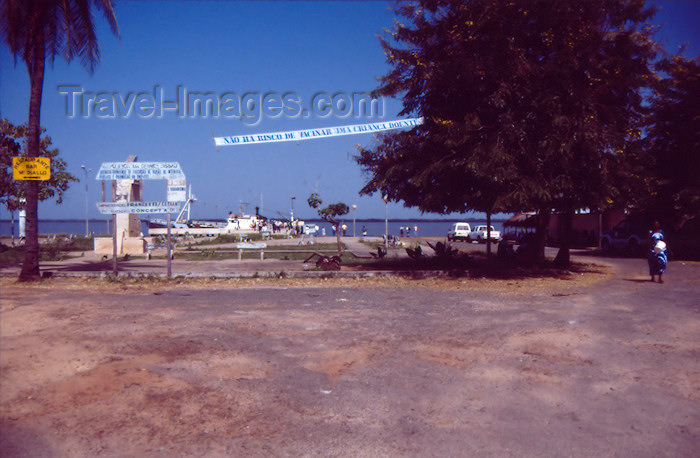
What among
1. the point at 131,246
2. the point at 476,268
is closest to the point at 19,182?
the point at 131,246

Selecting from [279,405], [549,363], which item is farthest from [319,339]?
[549,363]

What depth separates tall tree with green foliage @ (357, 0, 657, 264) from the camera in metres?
14.2

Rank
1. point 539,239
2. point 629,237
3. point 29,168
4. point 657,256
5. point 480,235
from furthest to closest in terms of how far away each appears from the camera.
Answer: point 480,235 → point 629,237 → point 539,239 → point 657,256 → point 29,168

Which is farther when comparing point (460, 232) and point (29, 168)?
point (460, 232)

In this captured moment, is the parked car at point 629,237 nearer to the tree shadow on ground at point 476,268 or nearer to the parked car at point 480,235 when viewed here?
the tree shadow on ground at point 476,268

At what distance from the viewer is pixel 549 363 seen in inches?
253

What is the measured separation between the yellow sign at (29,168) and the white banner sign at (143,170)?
1.49 m

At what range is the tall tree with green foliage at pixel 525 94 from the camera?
1424 centimetres

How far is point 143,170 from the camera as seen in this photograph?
1509 cm

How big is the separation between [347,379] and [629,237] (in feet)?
89.7

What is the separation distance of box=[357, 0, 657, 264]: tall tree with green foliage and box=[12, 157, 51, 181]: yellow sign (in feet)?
31.4

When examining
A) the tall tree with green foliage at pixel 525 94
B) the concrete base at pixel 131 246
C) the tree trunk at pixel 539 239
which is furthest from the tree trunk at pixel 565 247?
the concrete base at pixel 131 246

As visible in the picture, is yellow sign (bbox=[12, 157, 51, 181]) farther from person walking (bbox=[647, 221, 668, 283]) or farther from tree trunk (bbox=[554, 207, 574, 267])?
tree trunk (bbox=[554, 207, 574, 267])

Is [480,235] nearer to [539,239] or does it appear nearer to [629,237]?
[629,237]
